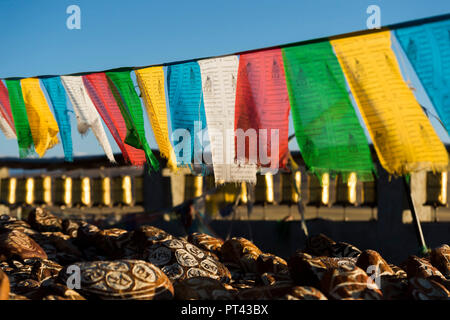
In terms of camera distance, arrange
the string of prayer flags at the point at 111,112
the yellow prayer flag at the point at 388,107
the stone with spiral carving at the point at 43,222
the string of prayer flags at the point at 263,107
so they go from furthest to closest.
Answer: the stone with spiral carving at the point at 43,222
the string of prayer flags at the point at 111,112
the string of prayer flags at the point at 263,107
the yellow prayer flag at the point at 388,107

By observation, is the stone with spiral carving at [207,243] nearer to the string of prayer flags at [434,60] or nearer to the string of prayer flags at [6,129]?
the string of prayer flags at [6,129]

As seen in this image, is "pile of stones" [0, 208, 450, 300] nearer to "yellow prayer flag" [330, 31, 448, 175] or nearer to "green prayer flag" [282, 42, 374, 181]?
"green prayer flag" [282, 42, 374, 181]

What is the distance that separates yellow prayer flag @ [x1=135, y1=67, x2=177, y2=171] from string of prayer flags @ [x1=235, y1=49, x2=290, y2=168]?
109 centimetres

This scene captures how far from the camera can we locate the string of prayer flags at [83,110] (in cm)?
820

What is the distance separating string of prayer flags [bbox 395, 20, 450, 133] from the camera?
17.9ft

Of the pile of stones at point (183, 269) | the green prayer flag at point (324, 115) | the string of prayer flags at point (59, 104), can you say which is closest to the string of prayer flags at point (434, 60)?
the green prayer flag at point (324, 115)

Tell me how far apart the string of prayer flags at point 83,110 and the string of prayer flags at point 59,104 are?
0.15 metres

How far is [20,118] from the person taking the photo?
907cm

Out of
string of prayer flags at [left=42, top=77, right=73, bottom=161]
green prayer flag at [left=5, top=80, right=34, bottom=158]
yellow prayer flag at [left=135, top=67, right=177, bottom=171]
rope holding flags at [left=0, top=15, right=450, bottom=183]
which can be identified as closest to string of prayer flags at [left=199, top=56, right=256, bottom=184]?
rope holding flags at [left=0, top=15, right=450, bottom=183]

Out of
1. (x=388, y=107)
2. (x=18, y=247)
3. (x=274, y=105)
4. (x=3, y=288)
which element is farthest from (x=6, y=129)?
(x=388, y=107)

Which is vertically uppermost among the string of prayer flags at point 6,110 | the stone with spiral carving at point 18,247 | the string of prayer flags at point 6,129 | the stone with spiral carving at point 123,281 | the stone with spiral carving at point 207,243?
the string of prayer flags at point 6,110

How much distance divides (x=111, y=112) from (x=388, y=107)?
13.1ft

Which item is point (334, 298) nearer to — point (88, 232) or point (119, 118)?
point (119, 118)

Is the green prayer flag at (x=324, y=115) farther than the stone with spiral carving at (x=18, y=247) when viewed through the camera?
No
